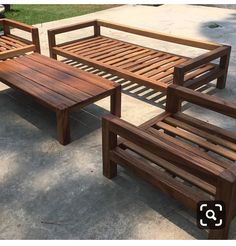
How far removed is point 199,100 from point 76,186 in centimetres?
126

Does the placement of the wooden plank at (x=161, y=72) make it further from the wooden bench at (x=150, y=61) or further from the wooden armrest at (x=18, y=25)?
the wooden armrest at (x=18, y=25)

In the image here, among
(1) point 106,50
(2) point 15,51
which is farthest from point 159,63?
(2) point 15,51

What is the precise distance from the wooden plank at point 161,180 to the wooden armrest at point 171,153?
21cm

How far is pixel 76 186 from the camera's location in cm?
291

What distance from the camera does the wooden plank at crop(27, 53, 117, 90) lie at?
376 centimetres

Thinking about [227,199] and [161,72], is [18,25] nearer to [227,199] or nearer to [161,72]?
[161,72]

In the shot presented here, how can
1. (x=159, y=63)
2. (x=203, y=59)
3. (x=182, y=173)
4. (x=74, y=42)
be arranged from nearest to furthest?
1. (x=182, y=173)
2. (x=203, y=59)
3. (x=159, y=63)
4. (x=74, y=42)

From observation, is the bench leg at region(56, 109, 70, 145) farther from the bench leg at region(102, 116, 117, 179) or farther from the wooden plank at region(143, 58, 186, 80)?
the wooden plank at region(143, 58, 186, 80)

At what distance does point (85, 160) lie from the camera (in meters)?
3.25

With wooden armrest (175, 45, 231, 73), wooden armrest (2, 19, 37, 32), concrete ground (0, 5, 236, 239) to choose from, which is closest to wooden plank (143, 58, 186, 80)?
concrete ground (0, 5, 236, 239)

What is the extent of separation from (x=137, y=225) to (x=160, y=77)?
2221mm
